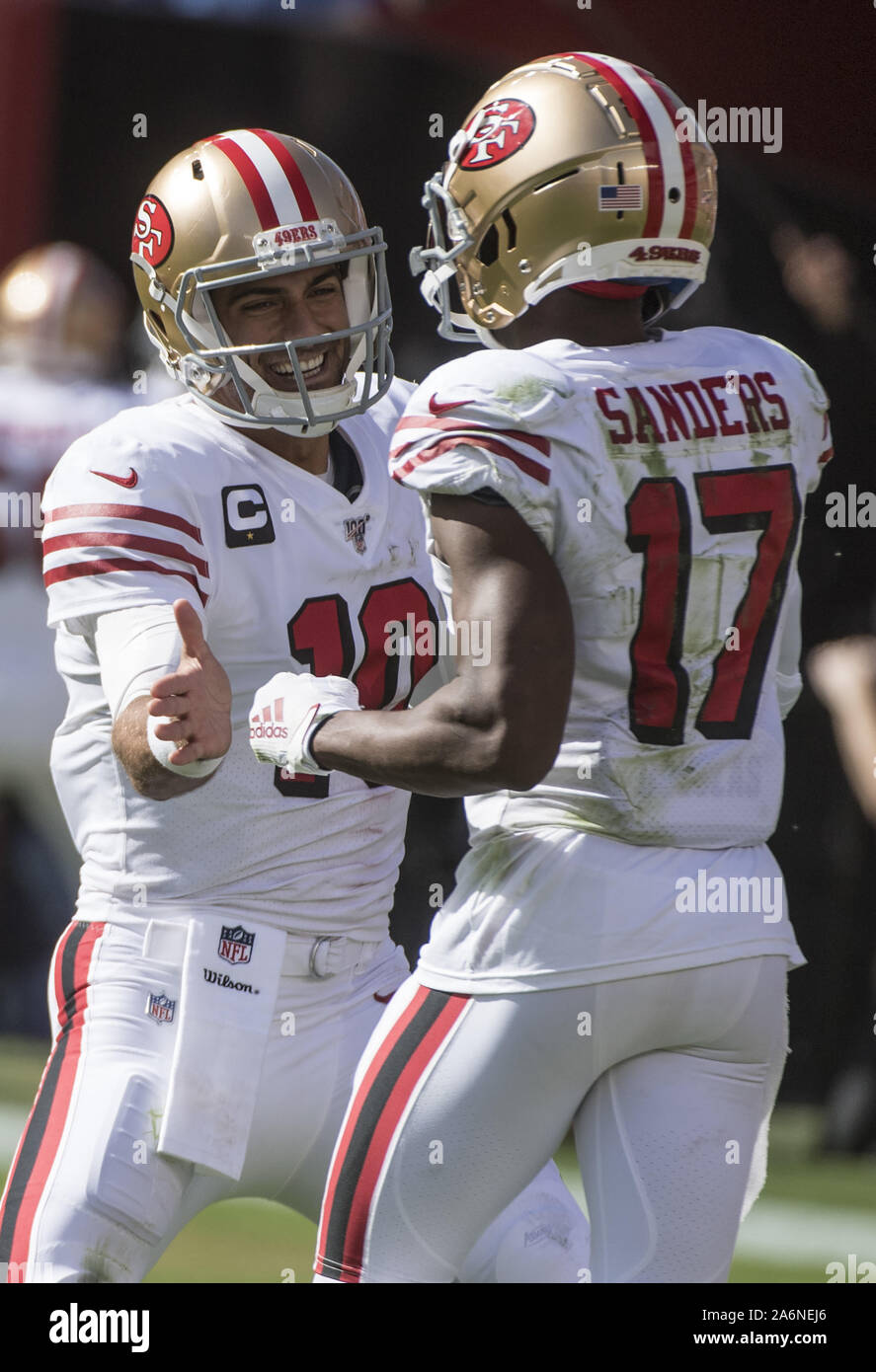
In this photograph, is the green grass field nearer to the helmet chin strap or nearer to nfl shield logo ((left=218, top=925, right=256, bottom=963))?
nfl shield logo ((left=218, top=925, right=256, bottom=963))

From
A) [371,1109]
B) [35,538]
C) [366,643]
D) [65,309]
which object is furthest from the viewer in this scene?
[35,538]

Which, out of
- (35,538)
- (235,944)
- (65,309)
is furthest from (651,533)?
(35,538)

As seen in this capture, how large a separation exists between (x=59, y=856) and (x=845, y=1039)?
213 centimetres

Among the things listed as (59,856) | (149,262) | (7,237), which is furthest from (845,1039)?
(7,237)

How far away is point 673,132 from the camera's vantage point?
5.76 ft

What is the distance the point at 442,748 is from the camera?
1586 millimetres

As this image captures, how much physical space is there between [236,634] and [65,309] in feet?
8.95

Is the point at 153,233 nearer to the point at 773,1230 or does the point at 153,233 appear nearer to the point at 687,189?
the point at 687,189

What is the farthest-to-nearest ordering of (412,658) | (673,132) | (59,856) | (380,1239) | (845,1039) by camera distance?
1. (59,856)
2. (845,1039)
3. (412,658)
4. (673,132)
5. (380,1239)

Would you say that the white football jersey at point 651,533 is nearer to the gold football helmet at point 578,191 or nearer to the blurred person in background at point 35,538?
the gold football helmet at point 578,191

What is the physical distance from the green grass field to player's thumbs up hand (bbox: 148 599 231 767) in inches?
71.7

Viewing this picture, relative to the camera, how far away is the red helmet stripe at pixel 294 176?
221cm

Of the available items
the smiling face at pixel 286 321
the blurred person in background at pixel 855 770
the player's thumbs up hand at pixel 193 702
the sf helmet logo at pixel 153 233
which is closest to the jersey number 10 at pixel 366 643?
the smiling face at pixel 286 321
